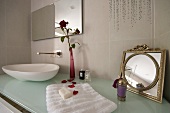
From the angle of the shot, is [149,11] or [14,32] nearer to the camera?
[149,11]

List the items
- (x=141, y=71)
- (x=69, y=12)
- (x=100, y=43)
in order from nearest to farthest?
(x=141, y=71), (x=100, y=43), (x=69, y=12)

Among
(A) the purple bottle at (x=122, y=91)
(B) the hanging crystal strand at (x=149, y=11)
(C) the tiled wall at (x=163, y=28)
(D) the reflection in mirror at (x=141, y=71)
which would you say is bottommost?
(A) the purple bottle at (x=122, y=91)

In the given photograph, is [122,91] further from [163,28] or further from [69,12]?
[69,12]

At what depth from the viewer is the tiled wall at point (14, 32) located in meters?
1.13

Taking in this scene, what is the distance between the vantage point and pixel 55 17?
44.3 inches

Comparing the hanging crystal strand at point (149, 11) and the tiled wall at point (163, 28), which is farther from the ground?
the hanging crystal strand at point (149, 11)

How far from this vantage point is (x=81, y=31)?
3.10 ft

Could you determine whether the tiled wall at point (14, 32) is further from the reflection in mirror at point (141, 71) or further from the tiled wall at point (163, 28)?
the tiled wall at point (163, 28)

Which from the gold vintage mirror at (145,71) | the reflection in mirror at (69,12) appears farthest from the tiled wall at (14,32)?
the gold vintage mirror at (145,71)

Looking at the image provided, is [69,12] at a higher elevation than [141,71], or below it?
higher

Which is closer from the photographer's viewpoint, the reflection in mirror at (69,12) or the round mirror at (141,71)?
the round mirror at (141,71)

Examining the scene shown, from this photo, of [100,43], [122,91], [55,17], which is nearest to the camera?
[122,91]

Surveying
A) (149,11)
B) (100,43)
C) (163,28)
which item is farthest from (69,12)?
(163,28)

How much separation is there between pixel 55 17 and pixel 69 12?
9.1 inches
